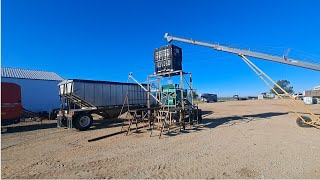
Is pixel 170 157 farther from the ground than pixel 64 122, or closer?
closer

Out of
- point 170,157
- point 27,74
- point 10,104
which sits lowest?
point 170,157

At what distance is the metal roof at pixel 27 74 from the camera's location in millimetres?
25667

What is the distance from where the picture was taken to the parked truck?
48.1ft

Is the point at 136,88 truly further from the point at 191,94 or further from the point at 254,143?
the point at 254,143

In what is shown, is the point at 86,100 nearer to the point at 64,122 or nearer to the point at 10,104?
the point at 64,122

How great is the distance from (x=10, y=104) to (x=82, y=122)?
187 inches

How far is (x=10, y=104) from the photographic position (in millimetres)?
14477

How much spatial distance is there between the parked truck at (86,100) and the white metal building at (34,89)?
10.9 meters

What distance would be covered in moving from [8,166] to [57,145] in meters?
2.94

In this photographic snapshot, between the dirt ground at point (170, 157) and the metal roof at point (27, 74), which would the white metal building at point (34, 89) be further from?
the dirt ground at point (170, 157)

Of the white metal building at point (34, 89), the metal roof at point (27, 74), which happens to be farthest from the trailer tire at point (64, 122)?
the metal roof at point (27, 74)

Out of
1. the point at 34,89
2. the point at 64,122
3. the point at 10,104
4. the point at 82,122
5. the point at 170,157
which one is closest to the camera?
the point at 170,157

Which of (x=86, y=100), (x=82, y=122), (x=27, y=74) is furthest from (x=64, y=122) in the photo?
(x=27, y=74)

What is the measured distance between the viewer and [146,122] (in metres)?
14.9
